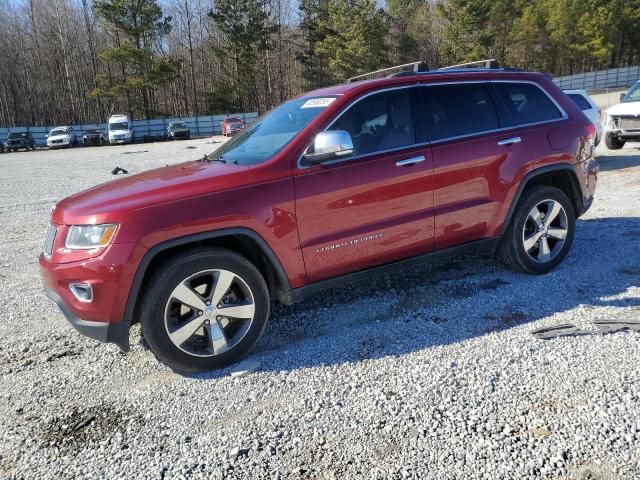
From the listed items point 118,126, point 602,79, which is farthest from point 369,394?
point 602,79

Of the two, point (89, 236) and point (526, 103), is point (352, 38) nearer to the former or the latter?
point (526, 103)

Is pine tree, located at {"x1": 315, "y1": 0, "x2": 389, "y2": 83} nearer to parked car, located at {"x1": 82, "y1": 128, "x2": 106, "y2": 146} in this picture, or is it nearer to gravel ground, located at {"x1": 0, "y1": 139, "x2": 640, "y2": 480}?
parked car, located at {"x1": 82, "y1": 128, "x2": 106, "y2": 146}

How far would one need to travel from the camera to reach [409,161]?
12.2 ft

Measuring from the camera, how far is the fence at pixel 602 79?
51250 millimetres

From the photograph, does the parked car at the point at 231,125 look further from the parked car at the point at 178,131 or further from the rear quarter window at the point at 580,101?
the rear quarter window at the point at 580,101

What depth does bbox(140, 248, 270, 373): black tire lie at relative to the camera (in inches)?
120

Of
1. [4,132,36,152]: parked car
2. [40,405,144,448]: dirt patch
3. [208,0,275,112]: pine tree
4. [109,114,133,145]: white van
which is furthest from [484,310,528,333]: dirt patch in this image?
[208,0,275,112]: pine tree

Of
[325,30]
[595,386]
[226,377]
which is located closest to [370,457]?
[226,377]

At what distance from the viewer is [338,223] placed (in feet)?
11.4

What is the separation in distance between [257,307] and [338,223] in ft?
2.67

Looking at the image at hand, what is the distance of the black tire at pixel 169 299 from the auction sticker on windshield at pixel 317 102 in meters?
1.36

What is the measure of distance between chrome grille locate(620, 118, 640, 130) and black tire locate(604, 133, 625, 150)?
0.40 meters

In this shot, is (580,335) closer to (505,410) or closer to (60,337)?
(505,410)

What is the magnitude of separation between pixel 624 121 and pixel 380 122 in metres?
10.1
